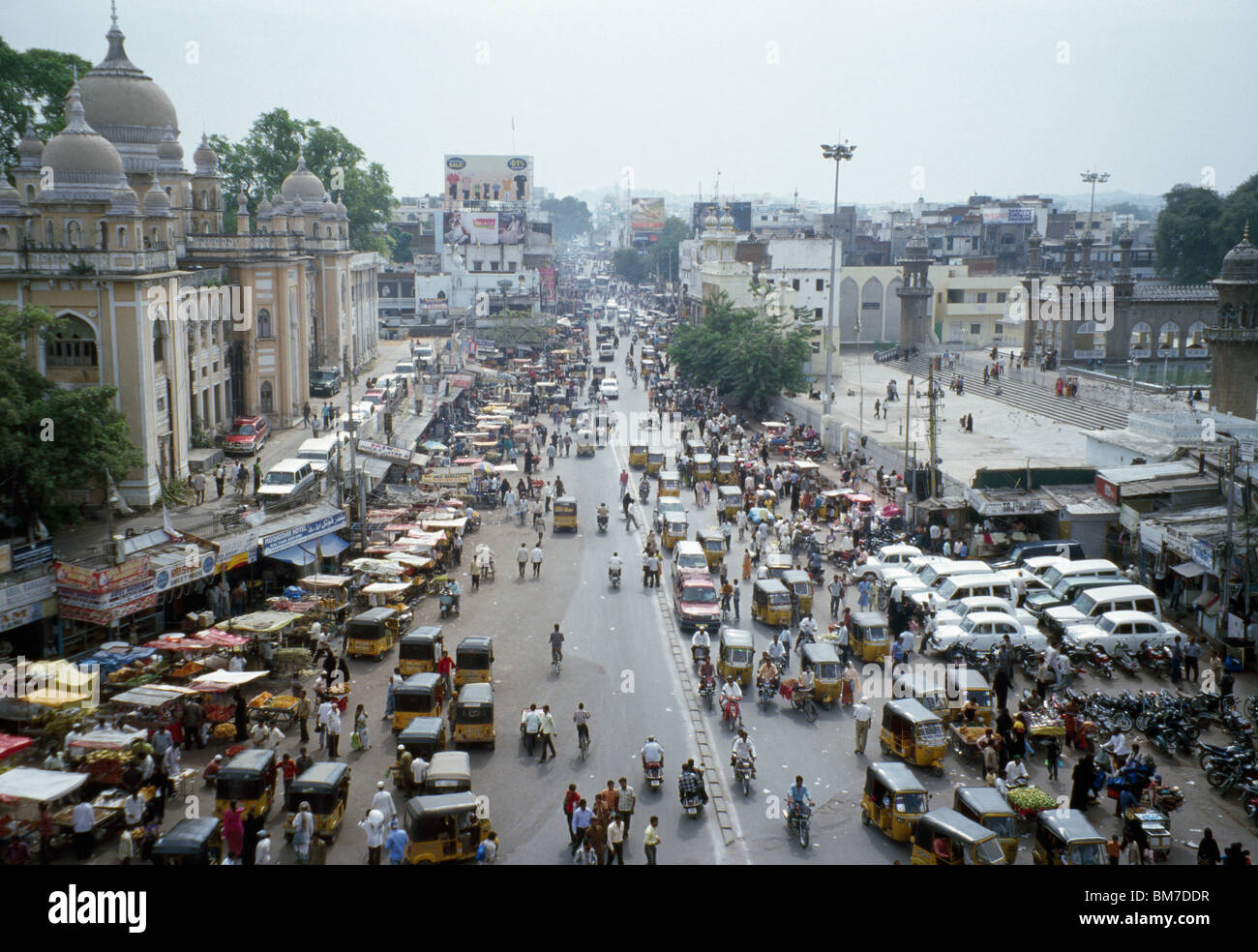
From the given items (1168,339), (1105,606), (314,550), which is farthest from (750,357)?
(1105,606)

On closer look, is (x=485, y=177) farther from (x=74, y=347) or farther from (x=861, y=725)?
(x=861, y=725)

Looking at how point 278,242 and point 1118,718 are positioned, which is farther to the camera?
point 278,242

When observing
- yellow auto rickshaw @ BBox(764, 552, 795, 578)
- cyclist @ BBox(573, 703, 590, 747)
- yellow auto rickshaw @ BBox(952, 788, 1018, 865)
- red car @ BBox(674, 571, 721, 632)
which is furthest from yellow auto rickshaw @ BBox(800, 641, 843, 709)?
yellow auto rickshaw @ BBox(764, 552, 795, 578)

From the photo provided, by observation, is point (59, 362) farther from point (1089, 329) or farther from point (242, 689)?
point (1089, 329)

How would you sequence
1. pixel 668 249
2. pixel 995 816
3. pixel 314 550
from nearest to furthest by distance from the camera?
pixel 995 816, pixel 314 550, pixel 668 249

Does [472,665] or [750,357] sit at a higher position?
[750,357]

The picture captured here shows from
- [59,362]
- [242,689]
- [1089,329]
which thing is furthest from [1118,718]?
[1089,329]
